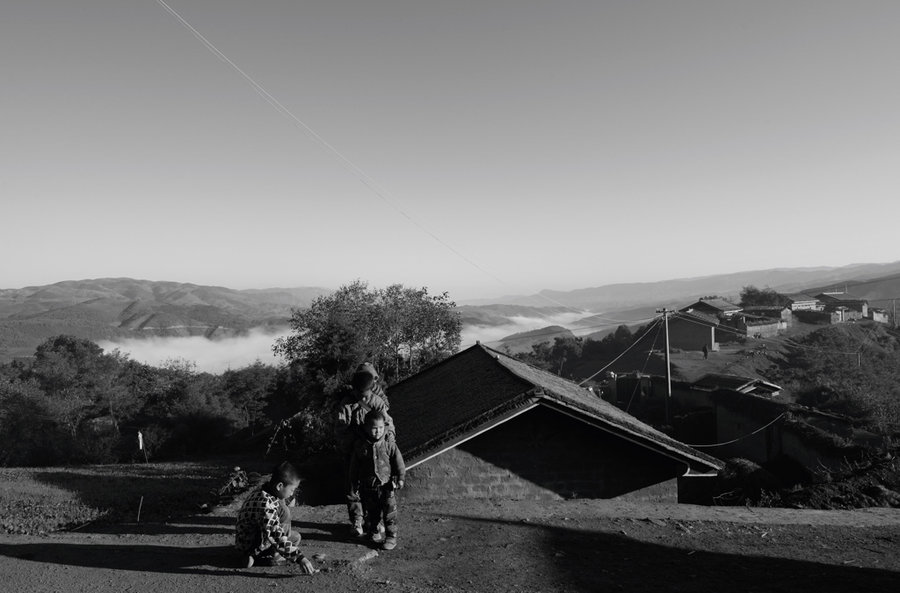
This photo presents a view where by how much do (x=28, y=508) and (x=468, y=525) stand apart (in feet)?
78.4

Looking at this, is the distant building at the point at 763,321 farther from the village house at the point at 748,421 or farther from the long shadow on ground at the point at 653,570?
the long shadow on ground at the point at 653,570

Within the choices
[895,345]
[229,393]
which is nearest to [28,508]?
[229,393]

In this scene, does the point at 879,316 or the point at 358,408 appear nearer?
the point at 358,408

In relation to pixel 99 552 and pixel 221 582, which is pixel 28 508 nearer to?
pixel 99 552

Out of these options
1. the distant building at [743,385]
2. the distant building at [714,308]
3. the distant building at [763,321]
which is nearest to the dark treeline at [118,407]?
the distant building at [743,385]

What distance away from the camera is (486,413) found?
899 centimetres

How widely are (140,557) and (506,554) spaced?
4.12 meters

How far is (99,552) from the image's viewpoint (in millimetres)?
6566

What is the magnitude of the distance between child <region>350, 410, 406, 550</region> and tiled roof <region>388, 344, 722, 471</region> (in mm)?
2020

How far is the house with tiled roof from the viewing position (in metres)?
9.18

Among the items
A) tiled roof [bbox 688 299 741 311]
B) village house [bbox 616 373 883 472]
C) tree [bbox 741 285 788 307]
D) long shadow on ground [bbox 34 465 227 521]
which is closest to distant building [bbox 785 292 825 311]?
tree [bbox 741 285 788 307]

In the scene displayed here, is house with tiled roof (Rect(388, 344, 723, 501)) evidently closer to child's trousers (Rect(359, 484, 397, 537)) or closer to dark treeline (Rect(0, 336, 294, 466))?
child's trousers (Rect(359, 484, 397, 537))

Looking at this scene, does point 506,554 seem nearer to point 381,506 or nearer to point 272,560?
point 381,506

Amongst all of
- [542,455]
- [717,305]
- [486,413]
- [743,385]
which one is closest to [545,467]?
[542,455]
